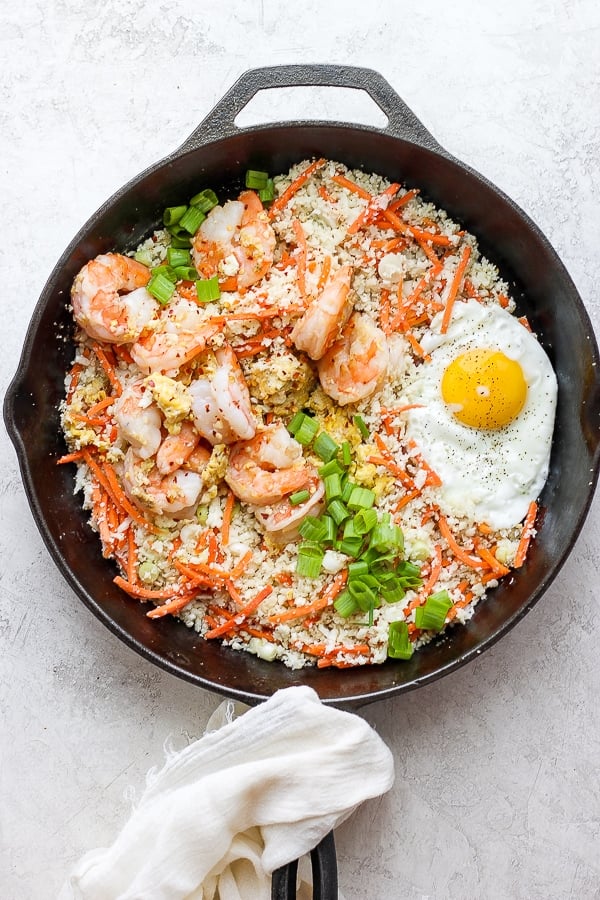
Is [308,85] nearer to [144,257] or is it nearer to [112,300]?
[144,257]

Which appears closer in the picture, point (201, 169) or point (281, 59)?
point (201, 169)

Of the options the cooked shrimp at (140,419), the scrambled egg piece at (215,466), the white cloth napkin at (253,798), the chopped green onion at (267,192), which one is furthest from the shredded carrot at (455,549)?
the chopped green onion at (267,192)

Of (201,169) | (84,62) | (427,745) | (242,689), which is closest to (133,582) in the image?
(242,689)

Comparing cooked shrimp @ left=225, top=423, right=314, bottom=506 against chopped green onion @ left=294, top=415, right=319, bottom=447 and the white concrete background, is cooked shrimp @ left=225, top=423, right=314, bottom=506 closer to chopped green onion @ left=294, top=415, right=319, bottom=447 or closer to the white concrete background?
chopped green onion @ left=294, top=415, right=319, bottom=447

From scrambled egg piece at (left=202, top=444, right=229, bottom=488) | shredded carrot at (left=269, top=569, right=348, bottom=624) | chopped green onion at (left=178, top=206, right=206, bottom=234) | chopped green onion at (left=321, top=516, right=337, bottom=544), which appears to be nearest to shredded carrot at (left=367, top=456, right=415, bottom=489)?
chopped green onion at (left=321, top=516, right=337, bottom=544)

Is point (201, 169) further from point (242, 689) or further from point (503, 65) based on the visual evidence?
point (242, 689)

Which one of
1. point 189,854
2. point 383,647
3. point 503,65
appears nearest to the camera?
point 189,854
